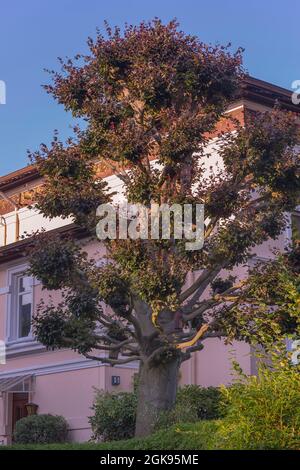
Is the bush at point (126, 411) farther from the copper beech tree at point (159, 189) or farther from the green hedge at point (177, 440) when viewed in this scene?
the green hedge at point (177, 440)

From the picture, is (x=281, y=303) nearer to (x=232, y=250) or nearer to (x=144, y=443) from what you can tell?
(x=232, y=250)

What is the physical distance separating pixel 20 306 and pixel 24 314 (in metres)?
0.30

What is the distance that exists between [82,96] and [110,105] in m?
0.66

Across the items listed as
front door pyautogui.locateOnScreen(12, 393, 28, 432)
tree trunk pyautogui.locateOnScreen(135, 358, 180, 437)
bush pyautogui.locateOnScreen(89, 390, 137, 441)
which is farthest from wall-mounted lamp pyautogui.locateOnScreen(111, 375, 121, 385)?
tree trunk pyautogui.locateOnScreen(135, 358, 180, 437)

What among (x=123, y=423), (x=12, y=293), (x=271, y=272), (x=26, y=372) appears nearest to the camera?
(x=271, y=272)

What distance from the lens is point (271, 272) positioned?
1318 cm

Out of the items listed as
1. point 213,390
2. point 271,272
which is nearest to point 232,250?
point 271,272

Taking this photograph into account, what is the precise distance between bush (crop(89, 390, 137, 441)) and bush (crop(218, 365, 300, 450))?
776 cm

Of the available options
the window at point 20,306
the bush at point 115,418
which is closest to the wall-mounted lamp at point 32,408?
the window at point 20,306

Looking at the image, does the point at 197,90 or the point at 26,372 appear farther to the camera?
the point at 26,372

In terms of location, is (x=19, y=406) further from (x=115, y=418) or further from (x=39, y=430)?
(x=115, y=418)

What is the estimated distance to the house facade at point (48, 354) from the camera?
61.4ft

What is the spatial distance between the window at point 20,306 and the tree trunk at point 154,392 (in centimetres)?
964

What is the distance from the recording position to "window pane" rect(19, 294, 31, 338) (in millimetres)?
22859
